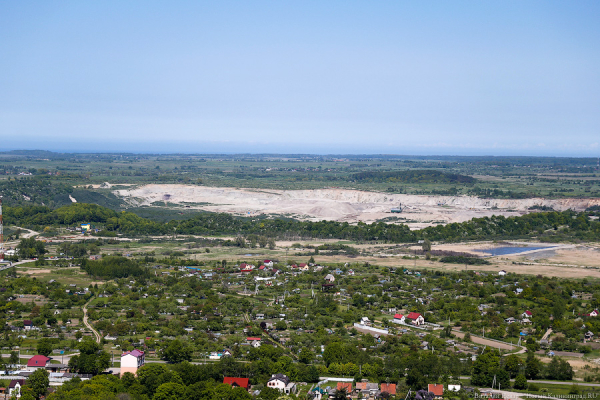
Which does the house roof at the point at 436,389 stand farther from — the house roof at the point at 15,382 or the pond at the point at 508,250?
the pond at the point at 508,250

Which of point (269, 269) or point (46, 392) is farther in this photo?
point (269, 269)

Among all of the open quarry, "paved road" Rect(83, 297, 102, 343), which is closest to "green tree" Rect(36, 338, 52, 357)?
"paved road" Rect(83, 297, 102, 343)

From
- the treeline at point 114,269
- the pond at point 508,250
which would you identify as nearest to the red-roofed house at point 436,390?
the treeline at point 114,269

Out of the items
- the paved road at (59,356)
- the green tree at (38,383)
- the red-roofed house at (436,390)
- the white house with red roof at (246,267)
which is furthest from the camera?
the white house with red roof at (246,267)

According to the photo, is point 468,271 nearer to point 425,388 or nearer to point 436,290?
point 436,290

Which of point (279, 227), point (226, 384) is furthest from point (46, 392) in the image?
point (279, 227)

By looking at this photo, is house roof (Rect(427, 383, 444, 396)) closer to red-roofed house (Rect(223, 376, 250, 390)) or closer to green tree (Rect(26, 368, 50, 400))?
red-roofed house (Rect(223, 376, 250, 390))
